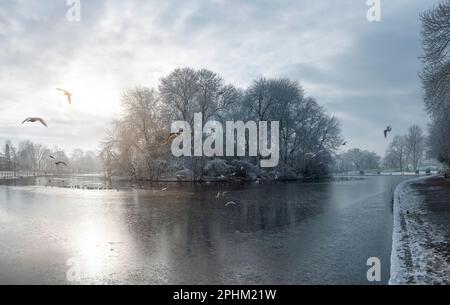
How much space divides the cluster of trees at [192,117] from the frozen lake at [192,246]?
38.8 metres

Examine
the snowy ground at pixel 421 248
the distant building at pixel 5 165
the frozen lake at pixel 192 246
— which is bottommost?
the frozen lake at pixel 192 246

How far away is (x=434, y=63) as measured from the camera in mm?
24766

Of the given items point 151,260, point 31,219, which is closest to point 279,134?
point 31,219

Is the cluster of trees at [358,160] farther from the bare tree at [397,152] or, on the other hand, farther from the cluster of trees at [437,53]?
the cluster of trees at [437,53]

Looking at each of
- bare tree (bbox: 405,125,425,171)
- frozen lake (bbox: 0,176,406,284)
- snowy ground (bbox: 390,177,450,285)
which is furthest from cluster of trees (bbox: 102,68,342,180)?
bare tree (bbox: 405,125,425,171)

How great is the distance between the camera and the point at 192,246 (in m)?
12.1

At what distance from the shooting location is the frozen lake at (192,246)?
348 inches

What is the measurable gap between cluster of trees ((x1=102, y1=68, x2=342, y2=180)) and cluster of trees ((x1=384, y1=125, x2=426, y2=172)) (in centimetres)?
4135

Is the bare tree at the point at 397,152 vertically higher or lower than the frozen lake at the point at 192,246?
higher

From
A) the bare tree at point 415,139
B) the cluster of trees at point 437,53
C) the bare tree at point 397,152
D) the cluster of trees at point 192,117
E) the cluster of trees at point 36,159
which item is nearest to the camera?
the cluster of trees at point 437,53

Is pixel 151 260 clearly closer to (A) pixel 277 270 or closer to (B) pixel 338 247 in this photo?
(A) pixel 277 270

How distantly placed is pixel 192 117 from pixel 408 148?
8328 centimetres

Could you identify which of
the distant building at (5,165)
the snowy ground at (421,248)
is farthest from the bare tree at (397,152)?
the distant building at (5,165)

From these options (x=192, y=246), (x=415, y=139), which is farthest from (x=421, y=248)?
(x=415, y=139)
